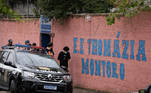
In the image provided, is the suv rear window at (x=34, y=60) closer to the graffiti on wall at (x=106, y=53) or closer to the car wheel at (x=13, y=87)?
the car wheel at (x=13, y=87)

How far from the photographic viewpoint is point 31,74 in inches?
518

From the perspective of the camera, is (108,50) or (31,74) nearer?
(31,74)

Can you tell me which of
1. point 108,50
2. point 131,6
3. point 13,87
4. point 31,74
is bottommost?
point 13,87

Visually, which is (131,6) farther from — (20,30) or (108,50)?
(20,30)

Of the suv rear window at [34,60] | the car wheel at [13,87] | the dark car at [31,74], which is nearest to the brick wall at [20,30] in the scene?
the suv rear window at [34,60]

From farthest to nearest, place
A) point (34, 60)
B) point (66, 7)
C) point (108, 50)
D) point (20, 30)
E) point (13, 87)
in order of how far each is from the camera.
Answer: point (20, 30)
point (66, 7)
point (108, 50)
point (34, 60)
point (13, 87)

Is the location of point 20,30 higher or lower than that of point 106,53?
higher

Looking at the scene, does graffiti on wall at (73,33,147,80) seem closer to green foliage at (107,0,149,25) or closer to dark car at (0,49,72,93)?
green foliage at (107,0,149,25)

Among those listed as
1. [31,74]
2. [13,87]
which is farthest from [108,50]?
[13,87]

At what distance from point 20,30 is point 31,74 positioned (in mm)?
11044

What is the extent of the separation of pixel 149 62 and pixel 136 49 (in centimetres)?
82

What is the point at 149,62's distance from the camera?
47.8ft

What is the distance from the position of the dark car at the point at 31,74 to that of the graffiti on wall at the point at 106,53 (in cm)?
272

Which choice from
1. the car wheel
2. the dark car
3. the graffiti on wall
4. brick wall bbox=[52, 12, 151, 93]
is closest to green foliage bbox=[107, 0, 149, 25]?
brick wall bbox=[52, 12, 151, 93]
